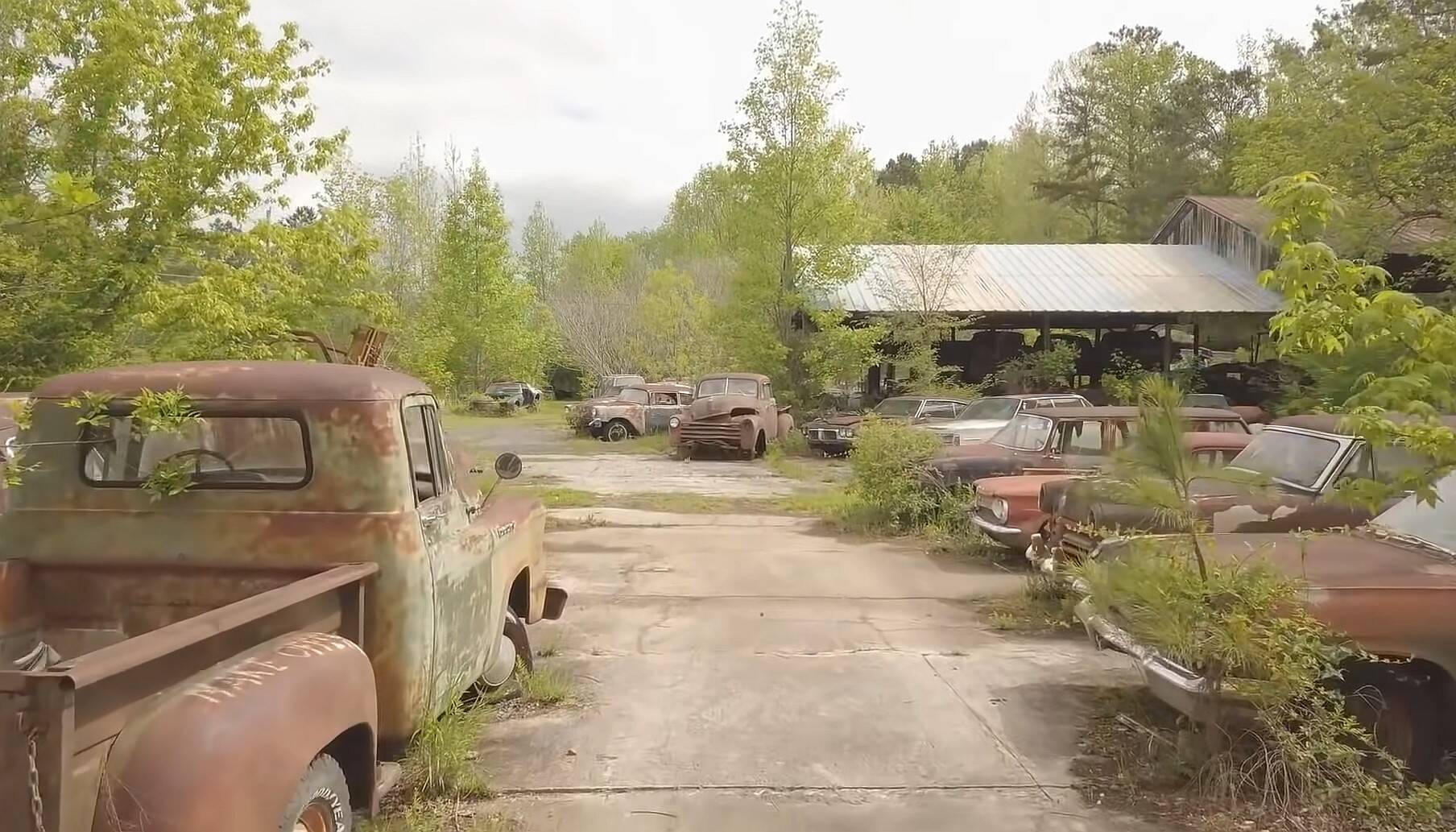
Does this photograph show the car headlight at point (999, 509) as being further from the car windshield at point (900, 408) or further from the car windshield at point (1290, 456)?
the car windshield at point (900, 408)

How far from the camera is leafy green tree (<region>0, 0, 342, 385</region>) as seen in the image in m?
9.55

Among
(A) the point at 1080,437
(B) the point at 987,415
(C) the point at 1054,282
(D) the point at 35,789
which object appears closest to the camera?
(D) the point at 35,789

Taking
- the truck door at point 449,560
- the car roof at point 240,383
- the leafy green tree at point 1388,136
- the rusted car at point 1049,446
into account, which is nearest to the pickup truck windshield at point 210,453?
the car roof at point 240,383

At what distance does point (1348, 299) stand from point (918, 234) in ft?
88.1

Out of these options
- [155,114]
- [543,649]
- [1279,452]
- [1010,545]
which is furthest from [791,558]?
[155,114]

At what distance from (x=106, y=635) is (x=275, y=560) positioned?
677 millimetres

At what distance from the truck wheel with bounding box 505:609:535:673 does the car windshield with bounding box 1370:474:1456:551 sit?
479 cm

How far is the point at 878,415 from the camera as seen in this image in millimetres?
17875

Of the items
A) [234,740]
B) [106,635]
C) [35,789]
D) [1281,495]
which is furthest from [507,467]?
[1281,495]

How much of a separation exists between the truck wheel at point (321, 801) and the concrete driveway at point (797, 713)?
1.11m

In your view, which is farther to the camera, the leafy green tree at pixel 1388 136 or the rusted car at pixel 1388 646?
the leafy green tree at pixel 1388 136

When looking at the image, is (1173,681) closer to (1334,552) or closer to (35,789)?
(1334,552)

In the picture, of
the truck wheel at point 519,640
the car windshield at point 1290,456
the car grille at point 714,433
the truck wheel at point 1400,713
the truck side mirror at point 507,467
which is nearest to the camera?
the truck wheel at point 1400,713

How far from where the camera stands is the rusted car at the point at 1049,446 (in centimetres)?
1039
